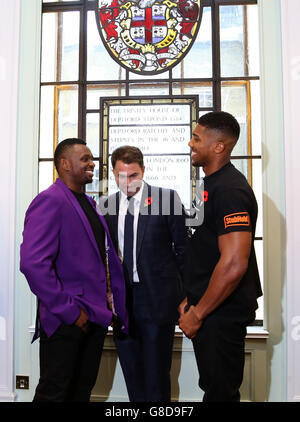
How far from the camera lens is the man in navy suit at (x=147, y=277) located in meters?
2.03

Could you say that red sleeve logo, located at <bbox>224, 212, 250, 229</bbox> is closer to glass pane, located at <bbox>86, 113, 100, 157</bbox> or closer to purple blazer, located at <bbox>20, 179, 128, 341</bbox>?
purple blazer, located at <bbox>20, 179, 128, 341</bbox>

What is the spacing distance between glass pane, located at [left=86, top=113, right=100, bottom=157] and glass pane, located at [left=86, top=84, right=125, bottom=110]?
71mm

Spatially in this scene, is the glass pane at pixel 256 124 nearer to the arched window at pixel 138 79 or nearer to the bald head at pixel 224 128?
the arched window at pixel 138 79

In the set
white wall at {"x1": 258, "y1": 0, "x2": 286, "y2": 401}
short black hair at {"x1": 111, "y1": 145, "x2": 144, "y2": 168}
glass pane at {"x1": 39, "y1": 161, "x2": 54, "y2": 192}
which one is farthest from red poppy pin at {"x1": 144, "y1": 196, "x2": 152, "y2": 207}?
glass pane at {"x1": 39, "y1": 161, "x2": 54, "y2": 192}

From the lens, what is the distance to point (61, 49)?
9.45 ft

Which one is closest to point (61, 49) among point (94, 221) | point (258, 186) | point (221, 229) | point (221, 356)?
point (94, 221)

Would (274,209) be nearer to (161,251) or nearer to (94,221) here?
(161,251)

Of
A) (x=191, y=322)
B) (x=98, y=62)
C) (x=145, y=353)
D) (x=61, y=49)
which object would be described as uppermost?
(x=61, y=49)

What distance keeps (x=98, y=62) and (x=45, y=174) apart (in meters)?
0.93

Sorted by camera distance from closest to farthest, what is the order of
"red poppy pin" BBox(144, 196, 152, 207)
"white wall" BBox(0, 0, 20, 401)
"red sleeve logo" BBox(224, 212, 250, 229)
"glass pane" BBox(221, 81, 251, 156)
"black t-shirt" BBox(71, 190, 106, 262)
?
"red sleeve logo" BBox(224, 212, 250, 229), "black t-shirt" BBox(71, 190, 106, 262), "red poppy pin" BBox(144, 196, 152, 207), "white wall" BBox(0, 0, 20, 401), "glass pane" BBox(221, 81, 251, 156)

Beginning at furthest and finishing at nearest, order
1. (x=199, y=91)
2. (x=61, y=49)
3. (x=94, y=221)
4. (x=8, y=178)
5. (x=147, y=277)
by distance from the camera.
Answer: (x=61, y=49) → (x=199, y=91) → (x=8, y=178) → (x=147, y=277) → (x=94, y=221)

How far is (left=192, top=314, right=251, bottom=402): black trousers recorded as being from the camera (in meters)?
1.50

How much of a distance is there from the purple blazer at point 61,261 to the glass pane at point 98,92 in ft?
3.80
